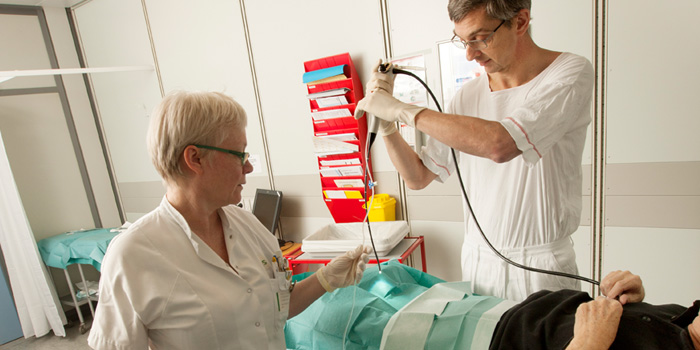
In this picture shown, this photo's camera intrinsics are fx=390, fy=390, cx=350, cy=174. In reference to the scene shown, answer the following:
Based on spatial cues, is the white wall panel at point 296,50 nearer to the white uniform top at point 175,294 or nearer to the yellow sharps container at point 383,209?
the yellow sharps container at point 383,209

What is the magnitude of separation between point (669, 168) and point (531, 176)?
1.21 meters

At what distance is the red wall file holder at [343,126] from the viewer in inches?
104

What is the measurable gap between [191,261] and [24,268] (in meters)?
3.30

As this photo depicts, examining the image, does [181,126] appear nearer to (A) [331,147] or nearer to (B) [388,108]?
(B) [388,108]

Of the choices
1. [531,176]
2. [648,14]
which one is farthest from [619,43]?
[531,176]

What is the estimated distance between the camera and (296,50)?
9.57 ft

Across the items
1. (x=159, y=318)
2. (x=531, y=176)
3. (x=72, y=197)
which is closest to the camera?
(x=159, y=318)

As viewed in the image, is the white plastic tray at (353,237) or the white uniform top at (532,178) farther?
the white plastic tray at (353,237)

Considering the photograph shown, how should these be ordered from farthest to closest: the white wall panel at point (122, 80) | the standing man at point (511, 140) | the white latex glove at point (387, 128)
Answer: the white wall panel at point (122, 80) < the white latex glove at point (387, 128) < the standing man at point (511, 140)

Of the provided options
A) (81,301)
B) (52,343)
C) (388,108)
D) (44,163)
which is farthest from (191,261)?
(44,163)

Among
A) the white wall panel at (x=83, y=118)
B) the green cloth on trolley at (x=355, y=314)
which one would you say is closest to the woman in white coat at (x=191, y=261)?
the green cloth on trolley at (x=355, y=314)

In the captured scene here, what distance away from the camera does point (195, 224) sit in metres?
1.11

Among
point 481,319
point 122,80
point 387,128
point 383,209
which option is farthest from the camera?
point 122,80

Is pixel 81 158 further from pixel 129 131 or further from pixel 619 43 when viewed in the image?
pixel 619 43
